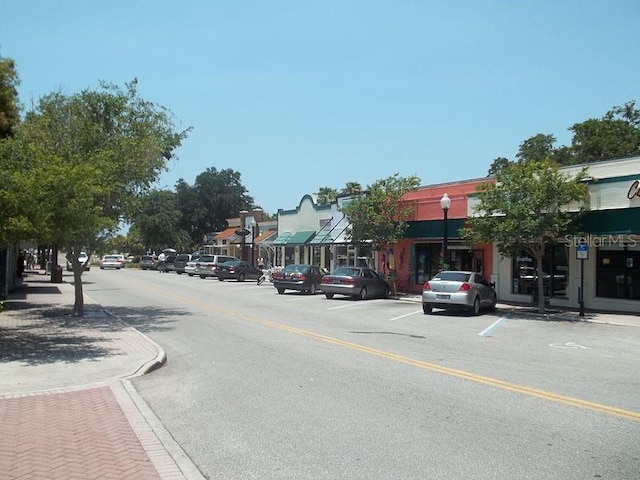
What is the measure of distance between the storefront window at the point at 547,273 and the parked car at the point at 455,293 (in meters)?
3.48

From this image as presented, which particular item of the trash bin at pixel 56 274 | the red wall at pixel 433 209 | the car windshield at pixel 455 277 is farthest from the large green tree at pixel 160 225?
the car windshield at pixel 455 277

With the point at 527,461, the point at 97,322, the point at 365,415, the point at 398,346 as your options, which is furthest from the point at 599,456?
the point at 97,322

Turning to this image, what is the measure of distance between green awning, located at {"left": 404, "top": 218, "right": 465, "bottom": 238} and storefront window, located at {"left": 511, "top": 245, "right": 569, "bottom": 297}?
3016 millimetres

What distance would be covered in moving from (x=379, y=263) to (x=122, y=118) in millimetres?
18843

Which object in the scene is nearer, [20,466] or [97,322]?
[20,466]

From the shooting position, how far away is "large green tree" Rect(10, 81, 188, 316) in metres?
14.6

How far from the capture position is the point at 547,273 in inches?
985

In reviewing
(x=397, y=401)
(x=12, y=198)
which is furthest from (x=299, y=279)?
(x=397, y=401)

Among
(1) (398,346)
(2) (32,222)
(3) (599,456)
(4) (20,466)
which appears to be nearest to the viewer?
(4) (20,466)

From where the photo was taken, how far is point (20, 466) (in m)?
5.38

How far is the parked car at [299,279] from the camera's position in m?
29.4

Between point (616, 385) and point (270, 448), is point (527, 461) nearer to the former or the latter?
point (270, 448)

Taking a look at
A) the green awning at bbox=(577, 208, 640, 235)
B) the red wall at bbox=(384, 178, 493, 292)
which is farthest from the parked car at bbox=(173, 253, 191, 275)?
the green awning at bbox=(577, 208, 640, 235)

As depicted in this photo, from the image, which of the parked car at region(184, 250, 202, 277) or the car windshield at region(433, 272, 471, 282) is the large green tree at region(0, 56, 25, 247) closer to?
the car windshield at region(433, 272, 471, 282)
